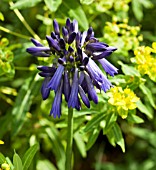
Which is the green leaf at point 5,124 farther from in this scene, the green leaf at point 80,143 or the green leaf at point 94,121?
the green leaf at point 94,121

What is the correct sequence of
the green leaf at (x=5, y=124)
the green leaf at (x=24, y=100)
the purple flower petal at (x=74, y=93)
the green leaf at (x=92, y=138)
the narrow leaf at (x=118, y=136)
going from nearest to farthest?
1. the purple flower petal at (x=74, y=93)
2. the narrow leaf at (x=118, y=136)
3. the green leaf at (x=92, y=138)
4. the green leaf at (x=24, y=100)
5. the green leaf at (x=5, y=124)

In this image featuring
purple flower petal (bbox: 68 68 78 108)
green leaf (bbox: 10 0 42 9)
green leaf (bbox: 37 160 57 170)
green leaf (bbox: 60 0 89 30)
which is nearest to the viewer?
purple flower petal (bbox: 68 68 78 108)

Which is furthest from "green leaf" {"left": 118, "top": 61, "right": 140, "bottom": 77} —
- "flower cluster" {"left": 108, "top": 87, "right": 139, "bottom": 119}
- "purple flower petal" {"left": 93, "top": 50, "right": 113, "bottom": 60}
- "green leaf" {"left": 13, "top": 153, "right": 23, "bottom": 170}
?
"green leaf" {"left": 13, "top": 153, "right": 23, "bottom": 170}

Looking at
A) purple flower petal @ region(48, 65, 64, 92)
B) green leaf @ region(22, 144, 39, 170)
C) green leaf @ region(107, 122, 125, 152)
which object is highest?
purple flower petal @ region(48, 65, 64, 92)

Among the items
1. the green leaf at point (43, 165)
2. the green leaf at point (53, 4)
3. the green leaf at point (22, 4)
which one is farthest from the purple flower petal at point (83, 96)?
the green leaf at point (43, 165)

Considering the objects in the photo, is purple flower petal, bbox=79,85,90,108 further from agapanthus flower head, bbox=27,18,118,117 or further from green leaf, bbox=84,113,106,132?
green leaf, bbox=84,113,106,132

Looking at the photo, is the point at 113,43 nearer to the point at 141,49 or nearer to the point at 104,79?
the point at 141,49

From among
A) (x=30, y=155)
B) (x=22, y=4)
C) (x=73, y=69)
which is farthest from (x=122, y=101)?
(x=22, y=4)
